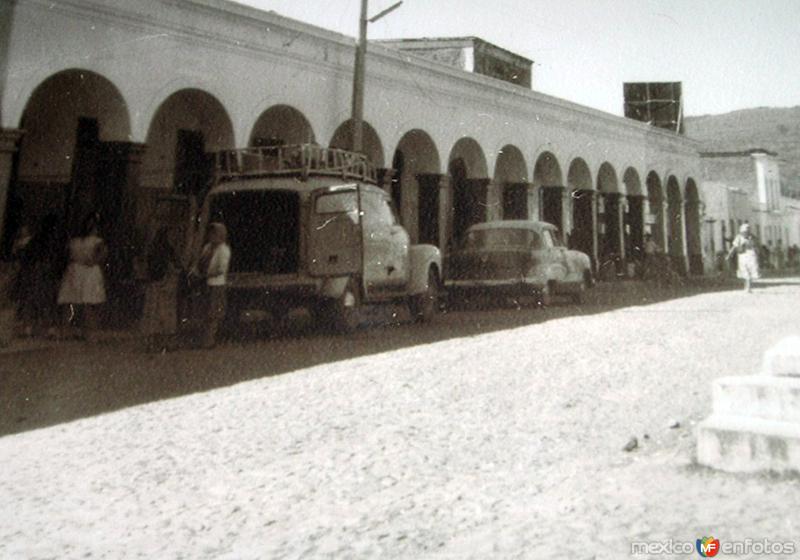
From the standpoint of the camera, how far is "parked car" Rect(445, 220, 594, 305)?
14.4m

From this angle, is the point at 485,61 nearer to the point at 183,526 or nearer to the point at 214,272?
the point at 214,272

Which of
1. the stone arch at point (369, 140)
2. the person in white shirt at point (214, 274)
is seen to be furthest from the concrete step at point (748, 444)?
the stone arch at point (369, 140)

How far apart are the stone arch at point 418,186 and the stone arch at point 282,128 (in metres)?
3.66

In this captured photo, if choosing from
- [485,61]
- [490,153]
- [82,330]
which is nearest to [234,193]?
[82,330]

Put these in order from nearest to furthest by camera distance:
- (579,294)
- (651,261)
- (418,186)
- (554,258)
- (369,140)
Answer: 1. (554,258)
2. (579,294)
3. (369,140)
4. (418,186)
5. (651,261)

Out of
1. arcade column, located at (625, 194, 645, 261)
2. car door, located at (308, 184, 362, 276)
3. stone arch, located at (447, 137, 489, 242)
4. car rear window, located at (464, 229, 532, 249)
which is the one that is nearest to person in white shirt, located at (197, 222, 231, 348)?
car door, located at (308, 184, 362, 276)

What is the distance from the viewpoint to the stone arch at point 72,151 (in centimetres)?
1185

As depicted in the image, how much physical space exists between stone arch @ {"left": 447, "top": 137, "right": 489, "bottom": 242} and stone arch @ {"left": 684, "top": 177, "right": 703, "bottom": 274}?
15.0 m

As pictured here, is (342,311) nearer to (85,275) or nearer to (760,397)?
(85,275)

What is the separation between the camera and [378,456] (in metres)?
Result: 4.15

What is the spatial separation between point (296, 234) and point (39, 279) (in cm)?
353

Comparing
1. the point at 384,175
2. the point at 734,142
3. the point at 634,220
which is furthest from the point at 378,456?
the point at 734,142

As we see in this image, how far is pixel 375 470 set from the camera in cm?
390

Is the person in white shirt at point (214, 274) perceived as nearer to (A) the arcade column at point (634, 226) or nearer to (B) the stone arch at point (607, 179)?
(B) the stone arch at point (607, 179)
